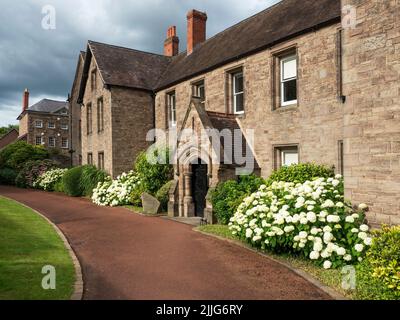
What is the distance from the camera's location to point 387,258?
5410mm

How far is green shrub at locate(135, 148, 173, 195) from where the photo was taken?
15.9m

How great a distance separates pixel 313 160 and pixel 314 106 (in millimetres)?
1900

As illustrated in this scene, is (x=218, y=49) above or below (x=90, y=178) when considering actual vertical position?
above

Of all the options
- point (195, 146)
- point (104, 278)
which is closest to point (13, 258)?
point (104, 278)

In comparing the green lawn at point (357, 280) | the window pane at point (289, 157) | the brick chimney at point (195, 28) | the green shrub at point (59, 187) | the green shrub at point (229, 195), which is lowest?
the green lawn at point (357, 280)

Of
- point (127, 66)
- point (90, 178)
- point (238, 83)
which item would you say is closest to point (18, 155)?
point (90, 178)

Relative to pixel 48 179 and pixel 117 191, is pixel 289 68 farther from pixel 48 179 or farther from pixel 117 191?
pixel 48 179

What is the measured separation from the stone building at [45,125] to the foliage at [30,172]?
20762 millimetres

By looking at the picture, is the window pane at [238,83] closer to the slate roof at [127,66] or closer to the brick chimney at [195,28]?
the brick chimney at [195,28]

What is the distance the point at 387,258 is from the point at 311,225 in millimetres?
1873

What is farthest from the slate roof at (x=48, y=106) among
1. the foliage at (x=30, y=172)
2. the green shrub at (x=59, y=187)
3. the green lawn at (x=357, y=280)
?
the green lawn at (x=357, y=280)

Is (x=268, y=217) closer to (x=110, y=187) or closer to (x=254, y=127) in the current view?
(x=254, y=127)

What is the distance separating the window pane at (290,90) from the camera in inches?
496

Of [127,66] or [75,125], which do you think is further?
[75,125]
